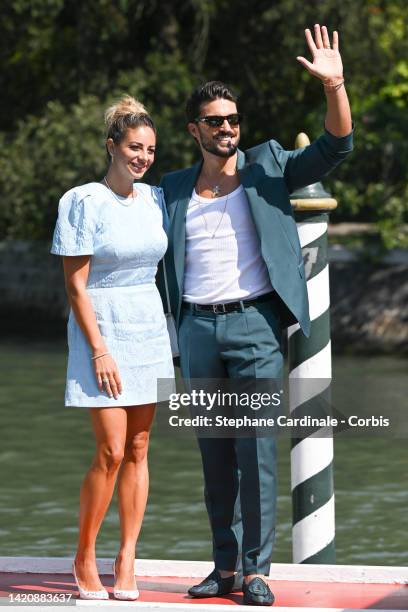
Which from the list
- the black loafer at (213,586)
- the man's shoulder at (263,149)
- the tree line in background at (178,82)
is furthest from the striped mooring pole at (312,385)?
the tree line in background at (178,82)

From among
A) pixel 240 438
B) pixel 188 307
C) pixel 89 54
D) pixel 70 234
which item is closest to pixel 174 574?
pixel 240 438

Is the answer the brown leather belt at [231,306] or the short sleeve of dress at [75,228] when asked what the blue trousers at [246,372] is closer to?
the brown leather belt at [231,306]

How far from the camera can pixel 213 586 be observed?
213 inches

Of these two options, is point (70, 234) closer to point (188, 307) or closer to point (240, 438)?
point (188, 307)

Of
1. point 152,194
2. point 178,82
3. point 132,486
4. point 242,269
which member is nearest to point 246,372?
point 242,269

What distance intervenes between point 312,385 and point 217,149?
47.7 inches

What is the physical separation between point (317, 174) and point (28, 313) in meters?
16.8

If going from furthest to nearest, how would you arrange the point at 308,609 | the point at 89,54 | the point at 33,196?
the point at 89,54
the point at 33,196
the point at 308,609

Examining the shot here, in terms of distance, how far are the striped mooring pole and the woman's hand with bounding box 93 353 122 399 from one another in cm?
113

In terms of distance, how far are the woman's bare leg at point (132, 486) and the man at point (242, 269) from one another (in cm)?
23

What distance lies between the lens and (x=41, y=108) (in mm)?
24516

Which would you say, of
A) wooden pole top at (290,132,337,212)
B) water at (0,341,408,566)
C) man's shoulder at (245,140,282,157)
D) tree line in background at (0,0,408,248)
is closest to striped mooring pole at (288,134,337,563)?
wooden pole top at (290,132,337,212)

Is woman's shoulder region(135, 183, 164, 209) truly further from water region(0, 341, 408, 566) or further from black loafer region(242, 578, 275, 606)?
water region(0, 341, 408, 566)

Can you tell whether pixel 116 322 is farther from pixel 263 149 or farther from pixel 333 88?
pixel 333 88
